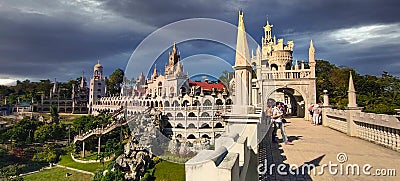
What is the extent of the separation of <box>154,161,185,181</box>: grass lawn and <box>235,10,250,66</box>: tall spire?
697 inches

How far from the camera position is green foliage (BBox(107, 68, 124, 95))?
68375 millimetres

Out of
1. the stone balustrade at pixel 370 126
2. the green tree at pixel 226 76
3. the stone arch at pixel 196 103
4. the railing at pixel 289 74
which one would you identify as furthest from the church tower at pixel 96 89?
the green tree at pixel 226 76

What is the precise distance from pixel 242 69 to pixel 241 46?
0.49 metres

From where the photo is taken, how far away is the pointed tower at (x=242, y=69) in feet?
17.4

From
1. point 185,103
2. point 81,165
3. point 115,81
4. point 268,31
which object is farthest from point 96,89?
point 268,31

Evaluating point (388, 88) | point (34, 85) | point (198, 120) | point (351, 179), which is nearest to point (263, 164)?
point (351, 179)

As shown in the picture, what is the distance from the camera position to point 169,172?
23.5 metres

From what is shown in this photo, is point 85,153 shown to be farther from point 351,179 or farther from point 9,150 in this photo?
point 351,179

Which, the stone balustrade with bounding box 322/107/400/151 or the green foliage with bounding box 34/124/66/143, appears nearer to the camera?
the stone balustrade with bounding box 322/107/400/151

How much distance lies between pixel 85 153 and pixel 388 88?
131 feet

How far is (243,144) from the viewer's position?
115 inches

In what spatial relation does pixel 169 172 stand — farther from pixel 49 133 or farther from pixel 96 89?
pixel 96 89

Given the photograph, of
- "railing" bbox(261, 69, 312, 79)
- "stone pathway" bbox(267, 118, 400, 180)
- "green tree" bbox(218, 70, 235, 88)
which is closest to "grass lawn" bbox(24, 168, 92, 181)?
"railing" bbox(261, 69, 312, 79)

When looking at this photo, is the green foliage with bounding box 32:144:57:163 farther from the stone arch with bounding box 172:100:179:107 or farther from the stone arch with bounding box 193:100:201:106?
the stone arch with bounding box 193:100:201:106
